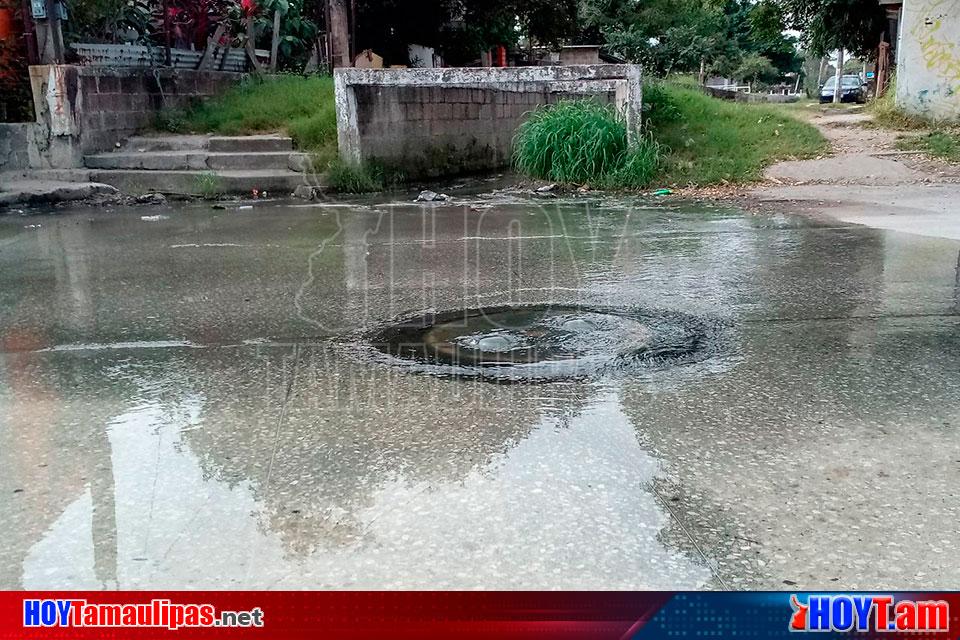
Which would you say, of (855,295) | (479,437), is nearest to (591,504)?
(479,437)

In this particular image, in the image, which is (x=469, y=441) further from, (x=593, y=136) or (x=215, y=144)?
(x=215, y=144)

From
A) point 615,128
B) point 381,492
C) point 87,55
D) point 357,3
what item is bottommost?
point 381,492

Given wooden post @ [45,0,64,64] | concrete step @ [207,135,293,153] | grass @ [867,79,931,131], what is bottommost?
concrete step @ [207,135,293,153]

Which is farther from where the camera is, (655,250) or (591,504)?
(655,250)

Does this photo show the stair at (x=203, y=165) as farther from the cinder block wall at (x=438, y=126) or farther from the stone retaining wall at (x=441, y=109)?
the cinder block wall at (x=438, y=126)

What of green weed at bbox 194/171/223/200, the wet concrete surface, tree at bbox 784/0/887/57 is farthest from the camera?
tree at bbox 784/0/887/57

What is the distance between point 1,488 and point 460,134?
11.8 meters

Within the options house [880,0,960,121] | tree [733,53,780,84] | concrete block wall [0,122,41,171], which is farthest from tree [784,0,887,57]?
concrete block wall [0,122,41,171]

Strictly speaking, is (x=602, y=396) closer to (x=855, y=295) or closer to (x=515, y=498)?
(x=515, y=498)

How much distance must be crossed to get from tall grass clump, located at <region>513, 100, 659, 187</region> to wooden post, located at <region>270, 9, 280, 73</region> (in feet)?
18.5

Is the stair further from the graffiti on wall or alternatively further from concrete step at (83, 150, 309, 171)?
the graffiti on wall

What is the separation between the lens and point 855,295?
4.93 m

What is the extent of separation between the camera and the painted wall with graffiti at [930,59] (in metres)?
13.4

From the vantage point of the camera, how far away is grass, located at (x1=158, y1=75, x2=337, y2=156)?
11445mm
